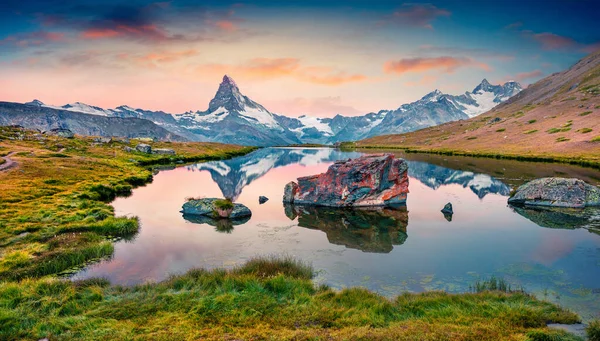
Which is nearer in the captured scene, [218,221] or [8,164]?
[218,221]

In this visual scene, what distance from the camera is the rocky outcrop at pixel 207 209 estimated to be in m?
35.3

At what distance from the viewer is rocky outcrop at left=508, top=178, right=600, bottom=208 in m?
37.3

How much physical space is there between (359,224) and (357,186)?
407 inches

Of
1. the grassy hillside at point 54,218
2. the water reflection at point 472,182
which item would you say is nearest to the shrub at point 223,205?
the grassy hillside at point 54,218

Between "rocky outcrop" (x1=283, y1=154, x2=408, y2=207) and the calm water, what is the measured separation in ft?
A: 9.40

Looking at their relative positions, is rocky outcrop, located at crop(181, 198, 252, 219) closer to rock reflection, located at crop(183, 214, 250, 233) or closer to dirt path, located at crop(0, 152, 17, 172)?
rock reflection, located at crop(183, 214, 250, 233)

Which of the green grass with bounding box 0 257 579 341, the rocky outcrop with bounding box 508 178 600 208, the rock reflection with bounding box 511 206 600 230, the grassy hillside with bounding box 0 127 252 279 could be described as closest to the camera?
the green grass with bounding box 0 257 579 341

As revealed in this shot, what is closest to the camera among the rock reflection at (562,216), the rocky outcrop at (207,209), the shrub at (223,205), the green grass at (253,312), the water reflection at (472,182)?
the green grass at (253,312)

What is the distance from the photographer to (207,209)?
36.1 m

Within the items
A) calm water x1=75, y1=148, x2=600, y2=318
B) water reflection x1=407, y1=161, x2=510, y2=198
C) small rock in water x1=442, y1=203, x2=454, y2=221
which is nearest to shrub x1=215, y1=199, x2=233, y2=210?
calm water x1=75, y1=148, x2=600, y2=318

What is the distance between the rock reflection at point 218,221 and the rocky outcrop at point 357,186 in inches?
443

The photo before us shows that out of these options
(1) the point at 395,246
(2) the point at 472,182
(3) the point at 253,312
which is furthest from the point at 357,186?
(2) the point at 472,182

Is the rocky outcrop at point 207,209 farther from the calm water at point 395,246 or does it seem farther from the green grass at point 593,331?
the green grass at point 593,331

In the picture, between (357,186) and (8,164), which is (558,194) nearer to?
(357,186)
